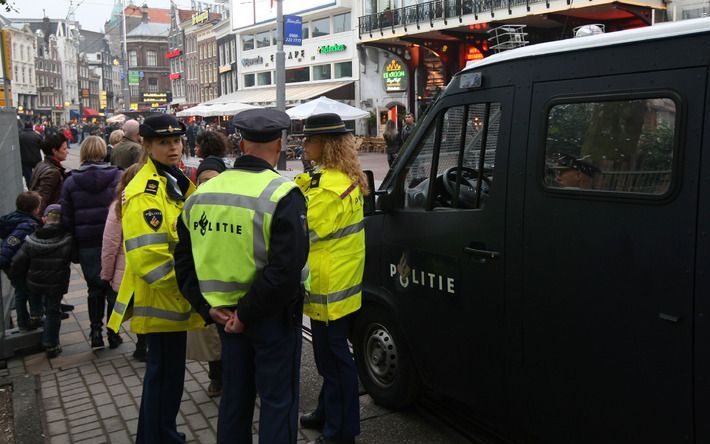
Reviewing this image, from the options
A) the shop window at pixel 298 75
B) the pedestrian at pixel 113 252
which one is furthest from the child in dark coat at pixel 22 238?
the shop window at pixel 298 75

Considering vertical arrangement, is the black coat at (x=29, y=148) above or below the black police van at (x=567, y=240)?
above

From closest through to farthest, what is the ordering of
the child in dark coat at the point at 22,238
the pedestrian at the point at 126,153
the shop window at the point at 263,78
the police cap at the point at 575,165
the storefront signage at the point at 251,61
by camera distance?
1. the police cap at the point at 575,165
2. the child in dark coat at the point at 22,238
3. the pedestrian at the point at 126,153
4. the shop window at the point at 263,78
5. the storefront signage at the point at 251,61

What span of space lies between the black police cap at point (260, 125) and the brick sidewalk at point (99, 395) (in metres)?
1.99

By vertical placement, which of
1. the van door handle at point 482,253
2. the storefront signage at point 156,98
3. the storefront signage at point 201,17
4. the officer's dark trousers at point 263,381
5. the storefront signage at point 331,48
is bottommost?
the officer's dark trousers at point 263,381

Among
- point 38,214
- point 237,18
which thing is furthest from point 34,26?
point 38,214

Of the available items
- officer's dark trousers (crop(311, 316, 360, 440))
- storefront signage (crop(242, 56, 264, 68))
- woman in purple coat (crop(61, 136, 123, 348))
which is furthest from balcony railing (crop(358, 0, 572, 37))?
officer's dark trousers (crop(311, 316, 360, 440))

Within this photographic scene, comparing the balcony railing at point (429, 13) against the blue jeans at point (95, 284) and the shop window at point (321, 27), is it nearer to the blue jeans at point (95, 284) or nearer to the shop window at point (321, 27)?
the shop window at point (321, 27)

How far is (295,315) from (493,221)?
112cm

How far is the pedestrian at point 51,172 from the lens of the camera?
6.89 metres

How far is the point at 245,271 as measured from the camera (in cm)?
297

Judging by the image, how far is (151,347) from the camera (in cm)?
360

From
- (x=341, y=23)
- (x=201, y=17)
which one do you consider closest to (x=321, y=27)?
(x=341, y=23)

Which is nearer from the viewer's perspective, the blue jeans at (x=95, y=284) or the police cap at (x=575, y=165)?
the police cap at (x=575, y=165)

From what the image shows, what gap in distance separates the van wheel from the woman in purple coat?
240 cm
